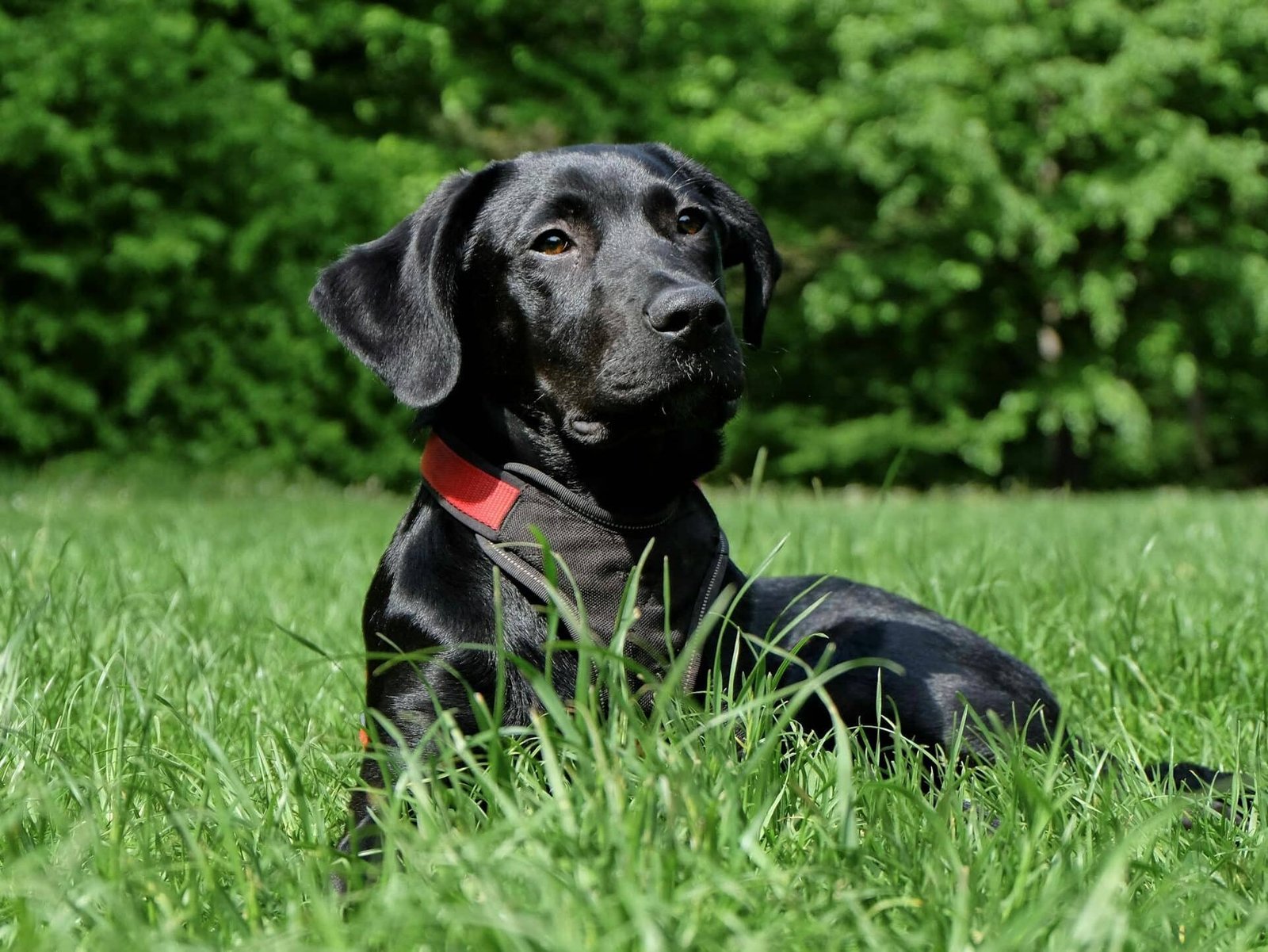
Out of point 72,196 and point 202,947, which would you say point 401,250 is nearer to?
point 202,947

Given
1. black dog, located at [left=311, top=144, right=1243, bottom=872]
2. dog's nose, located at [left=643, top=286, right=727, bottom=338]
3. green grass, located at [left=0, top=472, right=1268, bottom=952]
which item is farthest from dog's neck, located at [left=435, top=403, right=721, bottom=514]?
green grass, located at [left=0, top=472, right=1268, bottom=952]

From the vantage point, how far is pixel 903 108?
16.6m

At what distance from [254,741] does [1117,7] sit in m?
16.7

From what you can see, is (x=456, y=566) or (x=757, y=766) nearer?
(x=757, y=766)

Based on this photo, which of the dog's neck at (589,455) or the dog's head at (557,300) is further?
the dog's neck at (589,455)

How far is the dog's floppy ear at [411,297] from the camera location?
2.60 metres

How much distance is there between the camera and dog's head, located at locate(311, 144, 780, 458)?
2.54 m

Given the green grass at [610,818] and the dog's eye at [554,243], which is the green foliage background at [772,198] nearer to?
the green grass at [610,818]

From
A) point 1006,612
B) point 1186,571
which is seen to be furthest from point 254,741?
point 1186,571

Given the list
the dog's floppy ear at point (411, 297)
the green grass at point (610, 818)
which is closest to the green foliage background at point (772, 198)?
the green grass at point (610, 818)

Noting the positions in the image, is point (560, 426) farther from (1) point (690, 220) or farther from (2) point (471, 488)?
(1) point (690, 220)

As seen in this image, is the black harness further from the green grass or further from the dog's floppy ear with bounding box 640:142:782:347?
the dog's floppy ear with bounding box 640:142:782:347

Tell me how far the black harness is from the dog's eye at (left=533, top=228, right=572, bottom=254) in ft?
1.57

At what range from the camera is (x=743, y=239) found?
3.32 m
